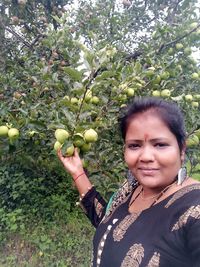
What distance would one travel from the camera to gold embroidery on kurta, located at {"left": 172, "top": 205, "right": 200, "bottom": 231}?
2.87ft

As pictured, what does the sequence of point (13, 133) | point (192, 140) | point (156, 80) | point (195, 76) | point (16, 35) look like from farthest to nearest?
1. point (16, 35)
2. point (195, 76)
3. point (156, 80)
4. point (192, 140)
5. point (13, 133)

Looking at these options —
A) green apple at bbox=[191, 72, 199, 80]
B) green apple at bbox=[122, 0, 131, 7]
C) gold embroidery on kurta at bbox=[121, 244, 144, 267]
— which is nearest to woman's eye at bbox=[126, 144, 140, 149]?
gold embroidery on kurta at bbox=[121, 244, 144, 267]

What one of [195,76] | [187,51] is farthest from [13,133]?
[187,51]

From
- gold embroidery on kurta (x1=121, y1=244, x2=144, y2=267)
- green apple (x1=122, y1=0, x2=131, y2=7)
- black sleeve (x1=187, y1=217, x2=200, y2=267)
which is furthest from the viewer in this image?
green apple (x1=122, y1=0, x2=131, y2=7)

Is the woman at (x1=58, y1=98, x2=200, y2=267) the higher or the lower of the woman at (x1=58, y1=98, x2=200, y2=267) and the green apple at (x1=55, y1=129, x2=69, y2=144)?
the lower

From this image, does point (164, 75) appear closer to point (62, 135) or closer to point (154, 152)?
point (62, 135)

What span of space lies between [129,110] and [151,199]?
0.91 feet

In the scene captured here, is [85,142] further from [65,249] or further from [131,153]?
[65,249]

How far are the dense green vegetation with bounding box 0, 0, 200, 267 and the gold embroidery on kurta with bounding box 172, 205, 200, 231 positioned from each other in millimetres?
625

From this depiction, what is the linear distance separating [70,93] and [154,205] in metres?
0.89

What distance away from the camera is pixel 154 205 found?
1025 mm

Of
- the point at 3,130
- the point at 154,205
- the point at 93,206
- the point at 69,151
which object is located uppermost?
the point at 3,130

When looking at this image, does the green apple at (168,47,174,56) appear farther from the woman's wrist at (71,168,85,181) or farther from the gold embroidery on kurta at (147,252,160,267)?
the gold embroidery on kurta at (147,252,160,267)

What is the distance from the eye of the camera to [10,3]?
124 inches
